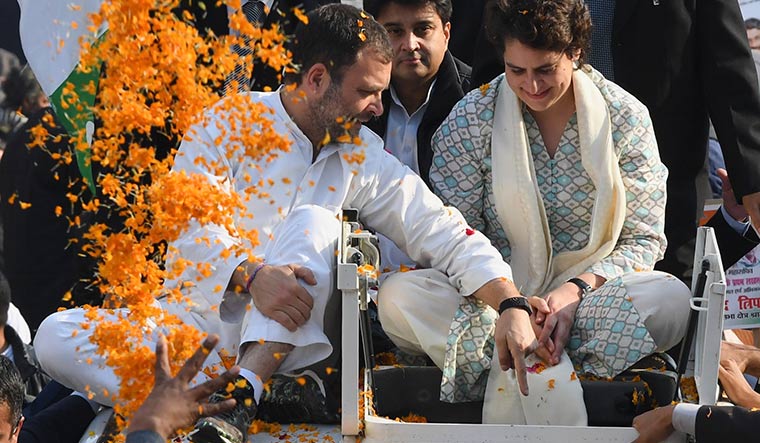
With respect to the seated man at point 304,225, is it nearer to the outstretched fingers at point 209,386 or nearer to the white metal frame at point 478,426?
the white metal frame at point 478,426

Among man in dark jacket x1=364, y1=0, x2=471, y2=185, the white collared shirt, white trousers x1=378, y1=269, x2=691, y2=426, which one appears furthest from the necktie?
white trousers x1=378, y1=269, x2=691, y2=426

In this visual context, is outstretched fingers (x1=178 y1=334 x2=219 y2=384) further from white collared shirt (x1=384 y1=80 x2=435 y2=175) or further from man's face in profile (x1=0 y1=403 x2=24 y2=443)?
white collared shirt (x1=384 y1=80 x2=435 y2=175)

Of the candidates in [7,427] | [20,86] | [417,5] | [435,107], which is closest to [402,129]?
[435,107]

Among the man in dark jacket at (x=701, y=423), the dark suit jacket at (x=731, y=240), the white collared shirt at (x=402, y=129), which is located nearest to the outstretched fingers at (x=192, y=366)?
the man in dark jacket at (x=701, y=423)

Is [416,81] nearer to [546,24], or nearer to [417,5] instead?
[417,5]

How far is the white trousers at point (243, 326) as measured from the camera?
14.0 ft

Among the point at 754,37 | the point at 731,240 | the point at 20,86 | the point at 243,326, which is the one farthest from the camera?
the point at 20,86

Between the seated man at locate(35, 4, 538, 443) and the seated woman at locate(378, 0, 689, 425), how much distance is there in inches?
6.2

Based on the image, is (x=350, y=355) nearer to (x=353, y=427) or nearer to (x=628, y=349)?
(x=353, y=427)

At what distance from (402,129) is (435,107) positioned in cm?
17

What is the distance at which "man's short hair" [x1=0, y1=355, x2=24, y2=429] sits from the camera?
402cm

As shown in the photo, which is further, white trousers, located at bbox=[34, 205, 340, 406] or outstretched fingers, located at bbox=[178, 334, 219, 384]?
white trousers, located at bbox=[34, 205, 340, 406]

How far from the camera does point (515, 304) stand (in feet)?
14.1

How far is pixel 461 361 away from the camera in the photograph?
4324 mm
